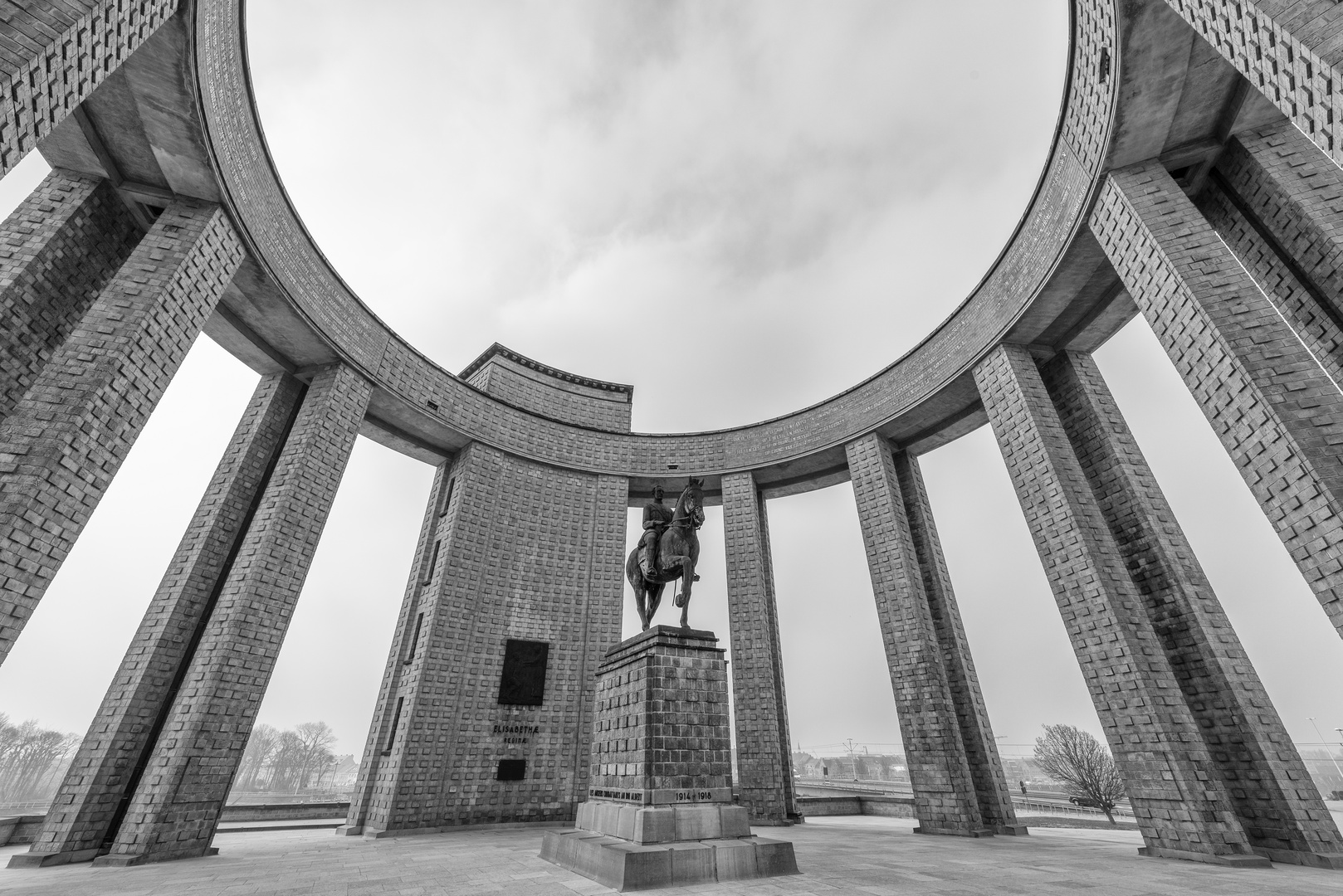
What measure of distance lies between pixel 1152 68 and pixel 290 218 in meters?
14.3

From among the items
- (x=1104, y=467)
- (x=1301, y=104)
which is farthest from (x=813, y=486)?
(x=1301, y=104)

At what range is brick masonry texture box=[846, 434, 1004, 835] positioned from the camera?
1104 cm

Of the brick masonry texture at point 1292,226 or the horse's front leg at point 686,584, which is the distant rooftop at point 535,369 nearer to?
the horse's front leg at point 686,584

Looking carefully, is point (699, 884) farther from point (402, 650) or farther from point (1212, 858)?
point (402, 650)

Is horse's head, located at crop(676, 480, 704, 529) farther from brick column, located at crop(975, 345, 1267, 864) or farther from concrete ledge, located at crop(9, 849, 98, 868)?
concrete ledge, located at crop(9, 849, 98, 868)

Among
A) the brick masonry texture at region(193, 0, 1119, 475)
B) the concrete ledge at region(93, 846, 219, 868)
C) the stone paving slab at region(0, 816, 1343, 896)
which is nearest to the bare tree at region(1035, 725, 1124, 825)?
the stone paving slab at region(0, 816, 1343, 896)

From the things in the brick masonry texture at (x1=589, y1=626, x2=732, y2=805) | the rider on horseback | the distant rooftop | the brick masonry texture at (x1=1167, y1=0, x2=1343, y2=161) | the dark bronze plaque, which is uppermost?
the distant rooftop

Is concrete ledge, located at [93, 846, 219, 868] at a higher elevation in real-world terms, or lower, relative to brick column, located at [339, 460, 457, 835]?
lower

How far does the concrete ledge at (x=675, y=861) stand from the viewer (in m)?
5.36

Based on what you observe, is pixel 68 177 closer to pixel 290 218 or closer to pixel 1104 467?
pixel 290 218

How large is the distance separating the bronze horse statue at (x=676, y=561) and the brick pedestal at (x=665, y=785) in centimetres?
79

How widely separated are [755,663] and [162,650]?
12.4 m

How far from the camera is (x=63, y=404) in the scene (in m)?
6.64

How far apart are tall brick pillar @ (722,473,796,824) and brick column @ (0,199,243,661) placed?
12911mm
